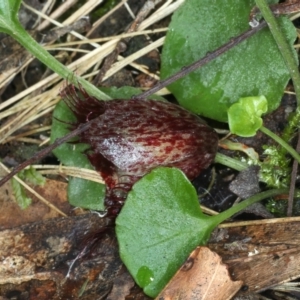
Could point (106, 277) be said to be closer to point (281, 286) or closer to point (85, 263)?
point (85, 263)

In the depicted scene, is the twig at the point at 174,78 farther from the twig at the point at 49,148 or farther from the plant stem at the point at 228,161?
the plant stem at the point at 228,161

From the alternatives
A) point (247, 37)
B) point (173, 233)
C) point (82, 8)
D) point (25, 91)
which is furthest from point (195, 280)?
point (82, 8)

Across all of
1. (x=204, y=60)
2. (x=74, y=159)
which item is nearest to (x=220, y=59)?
(x=204, y=60)

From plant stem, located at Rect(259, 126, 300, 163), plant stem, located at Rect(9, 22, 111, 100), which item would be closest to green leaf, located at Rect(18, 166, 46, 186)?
plant stem, located at Rect(9, 22, 111, 100)

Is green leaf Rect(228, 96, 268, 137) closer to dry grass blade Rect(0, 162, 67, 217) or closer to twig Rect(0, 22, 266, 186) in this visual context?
twig Rect(0, 22, 266, 186)

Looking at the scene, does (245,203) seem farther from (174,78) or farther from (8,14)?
(8,14)
